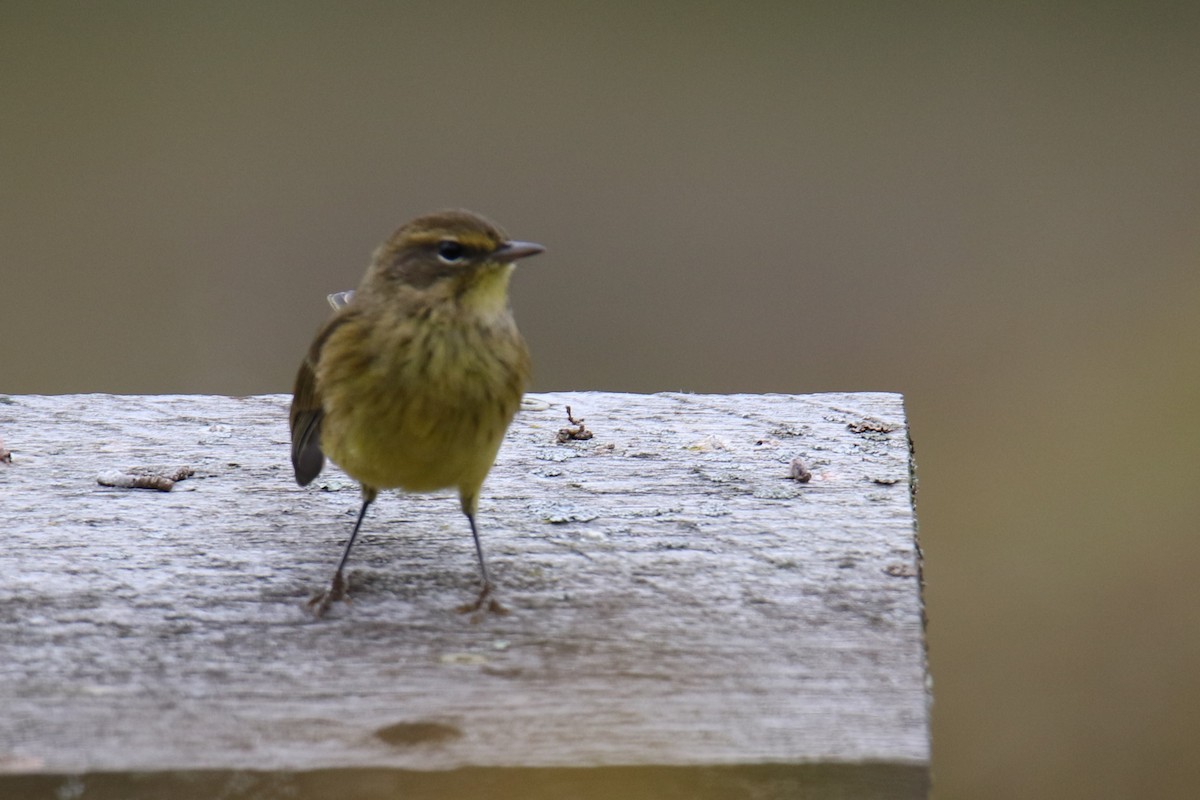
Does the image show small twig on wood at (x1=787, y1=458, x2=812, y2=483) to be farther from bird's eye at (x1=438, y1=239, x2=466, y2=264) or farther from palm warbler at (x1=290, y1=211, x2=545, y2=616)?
bird's eye at (x1=438, y1=239, x2=466, y2=264)

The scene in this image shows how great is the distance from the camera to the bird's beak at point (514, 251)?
A: 3.45m

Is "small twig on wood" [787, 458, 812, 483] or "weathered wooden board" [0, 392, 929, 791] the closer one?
"weathered wooden board" [0, 392, 929, 791]

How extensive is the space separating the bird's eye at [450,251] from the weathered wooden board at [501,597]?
2.10ft

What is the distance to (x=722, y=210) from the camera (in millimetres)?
8914

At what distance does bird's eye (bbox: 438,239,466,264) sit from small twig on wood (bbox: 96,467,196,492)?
3.08 feet

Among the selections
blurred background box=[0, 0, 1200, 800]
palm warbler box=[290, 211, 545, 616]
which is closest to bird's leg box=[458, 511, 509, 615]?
palm warbler box=[290, 211, 545, 616]

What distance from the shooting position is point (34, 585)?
322 cm

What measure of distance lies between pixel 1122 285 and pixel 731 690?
19.7 feet

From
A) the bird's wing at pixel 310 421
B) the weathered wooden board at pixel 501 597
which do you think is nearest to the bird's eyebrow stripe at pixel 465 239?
the bird's wing at pixel 310 421

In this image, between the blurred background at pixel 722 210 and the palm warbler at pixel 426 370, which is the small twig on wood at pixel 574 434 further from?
the blurred background at pixel 722 210

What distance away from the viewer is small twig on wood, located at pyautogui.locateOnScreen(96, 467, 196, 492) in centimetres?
379

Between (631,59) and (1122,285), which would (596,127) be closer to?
(631,59)

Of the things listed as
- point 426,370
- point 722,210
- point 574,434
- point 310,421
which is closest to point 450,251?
→ point 426,370

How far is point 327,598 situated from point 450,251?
0.88 metres
